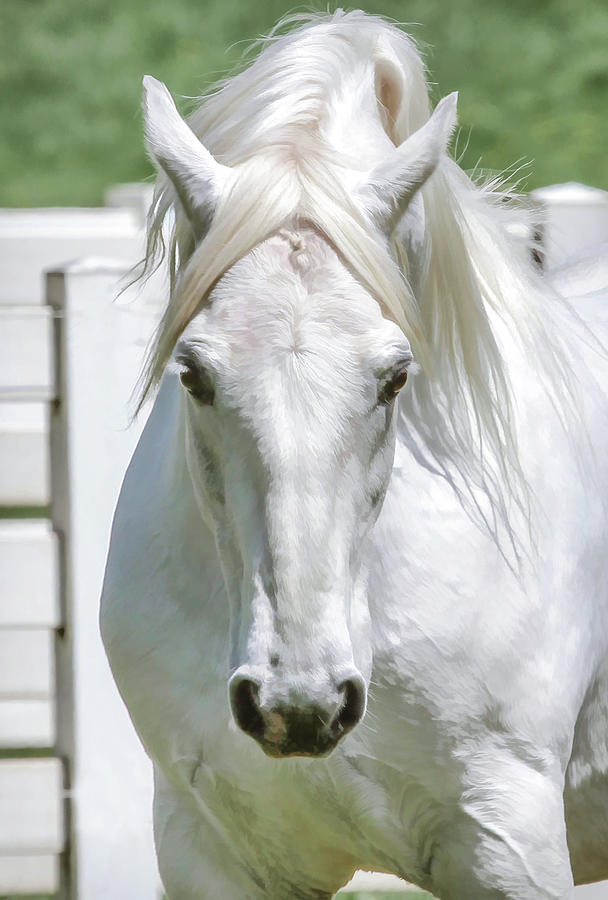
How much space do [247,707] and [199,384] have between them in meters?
0.40

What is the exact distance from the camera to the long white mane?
5.97 feet

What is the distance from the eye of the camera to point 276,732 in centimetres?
170

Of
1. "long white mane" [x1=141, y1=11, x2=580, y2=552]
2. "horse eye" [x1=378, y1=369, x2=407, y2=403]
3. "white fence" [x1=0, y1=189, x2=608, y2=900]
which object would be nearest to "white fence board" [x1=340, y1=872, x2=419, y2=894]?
"white fence" [x1=0, y1=189, x2=608, y2=900]

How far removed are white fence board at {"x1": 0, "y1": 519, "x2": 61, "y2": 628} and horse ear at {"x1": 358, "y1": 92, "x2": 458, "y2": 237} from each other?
6.38 ft

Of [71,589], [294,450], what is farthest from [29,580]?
[294,450]

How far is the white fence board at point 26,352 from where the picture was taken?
353cm

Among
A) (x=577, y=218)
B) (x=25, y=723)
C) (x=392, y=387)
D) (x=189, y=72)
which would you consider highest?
(x=189, y=72)

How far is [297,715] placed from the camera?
1673 millimetres

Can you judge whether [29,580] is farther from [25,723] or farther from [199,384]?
[199,384]

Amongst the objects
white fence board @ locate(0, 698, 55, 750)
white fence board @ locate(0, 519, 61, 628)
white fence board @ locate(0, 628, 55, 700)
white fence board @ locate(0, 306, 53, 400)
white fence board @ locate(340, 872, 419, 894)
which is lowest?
white fence board @ locate(340, 872, 419, 894)

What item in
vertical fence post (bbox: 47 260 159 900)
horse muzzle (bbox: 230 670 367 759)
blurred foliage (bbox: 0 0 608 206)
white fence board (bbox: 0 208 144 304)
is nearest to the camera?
horse muzzle (bbox: 230 670 367 759)

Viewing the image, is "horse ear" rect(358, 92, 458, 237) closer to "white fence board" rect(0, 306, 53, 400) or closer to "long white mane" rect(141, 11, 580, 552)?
"long white mane" rect(141, 11, 580, 552)

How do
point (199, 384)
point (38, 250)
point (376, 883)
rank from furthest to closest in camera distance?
point (38, 250) → point (376, 883) → point (199, 384)

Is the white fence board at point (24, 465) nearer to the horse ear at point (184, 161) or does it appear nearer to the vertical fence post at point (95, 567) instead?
the vertical fence post at point (95, 567)
